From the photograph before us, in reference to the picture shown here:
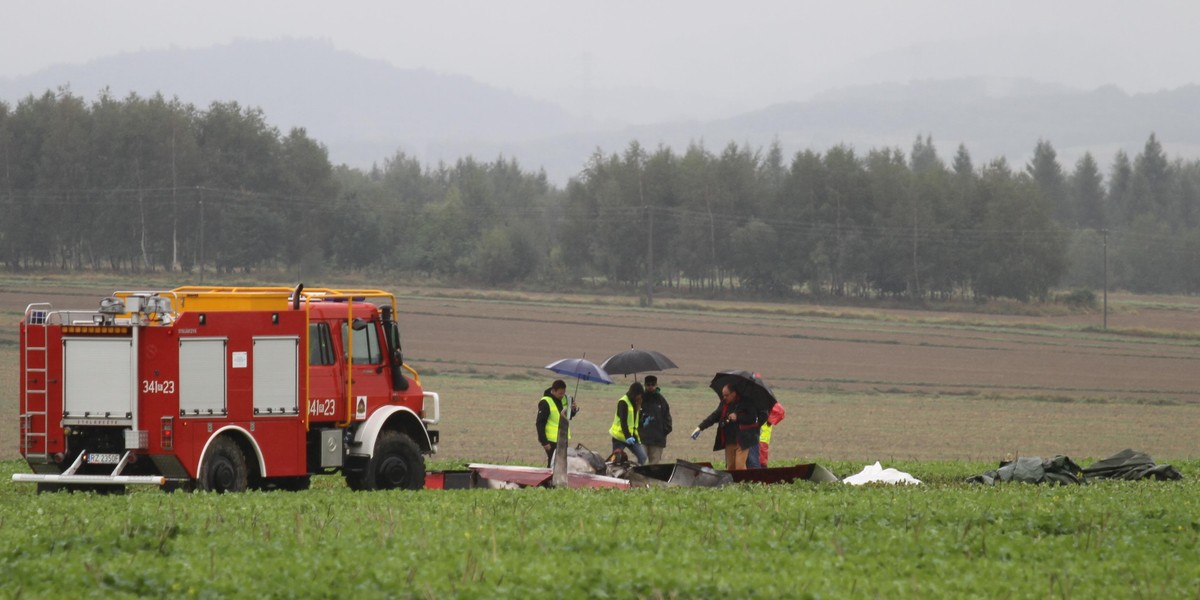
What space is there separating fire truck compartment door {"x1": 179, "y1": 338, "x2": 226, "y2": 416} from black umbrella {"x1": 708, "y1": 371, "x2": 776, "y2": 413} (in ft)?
26.8

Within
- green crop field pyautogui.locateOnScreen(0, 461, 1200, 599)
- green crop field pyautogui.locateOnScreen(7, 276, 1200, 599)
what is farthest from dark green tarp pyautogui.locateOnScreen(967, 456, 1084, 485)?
green crop field pyautogui.locateOnScreen(0, 461, 1200, 599)

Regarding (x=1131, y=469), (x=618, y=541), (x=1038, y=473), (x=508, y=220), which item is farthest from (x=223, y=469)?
(x=508, y=220)

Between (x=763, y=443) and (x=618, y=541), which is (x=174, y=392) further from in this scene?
(x=763, y=443)

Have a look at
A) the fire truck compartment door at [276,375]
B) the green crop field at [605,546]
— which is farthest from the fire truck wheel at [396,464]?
the green crop field at [605,546]

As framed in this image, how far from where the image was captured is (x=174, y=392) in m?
17.4

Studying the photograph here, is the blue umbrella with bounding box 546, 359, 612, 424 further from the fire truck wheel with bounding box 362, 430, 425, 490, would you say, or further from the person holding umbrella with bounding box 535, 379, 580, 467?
the fire truck wheel with bounding box 362, 430, 425, 490

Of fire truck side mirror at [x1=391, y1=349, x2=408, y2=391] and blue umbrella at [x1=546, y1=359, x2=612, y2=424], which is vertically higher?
fire truck side mirror at [x1=391, y1=349, x2=408, y2=391]

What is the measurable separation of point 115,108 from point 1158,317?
78374 millimetres

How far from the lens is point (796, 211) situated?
385 feet

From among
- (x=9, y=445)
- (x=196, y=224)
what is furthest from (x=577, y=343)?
(x=196, y=224)

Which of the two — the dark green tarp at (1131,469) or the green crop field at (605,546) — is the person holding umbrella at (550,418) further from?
the dark green tarp at (1131,469)

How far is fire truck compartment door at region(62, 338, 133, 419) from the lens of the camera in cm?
1738

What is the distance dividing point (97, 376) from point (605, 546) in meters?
8.21

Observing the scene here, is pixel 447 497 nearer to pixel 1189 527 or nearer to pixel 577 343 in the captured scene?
pixel 1189 527
